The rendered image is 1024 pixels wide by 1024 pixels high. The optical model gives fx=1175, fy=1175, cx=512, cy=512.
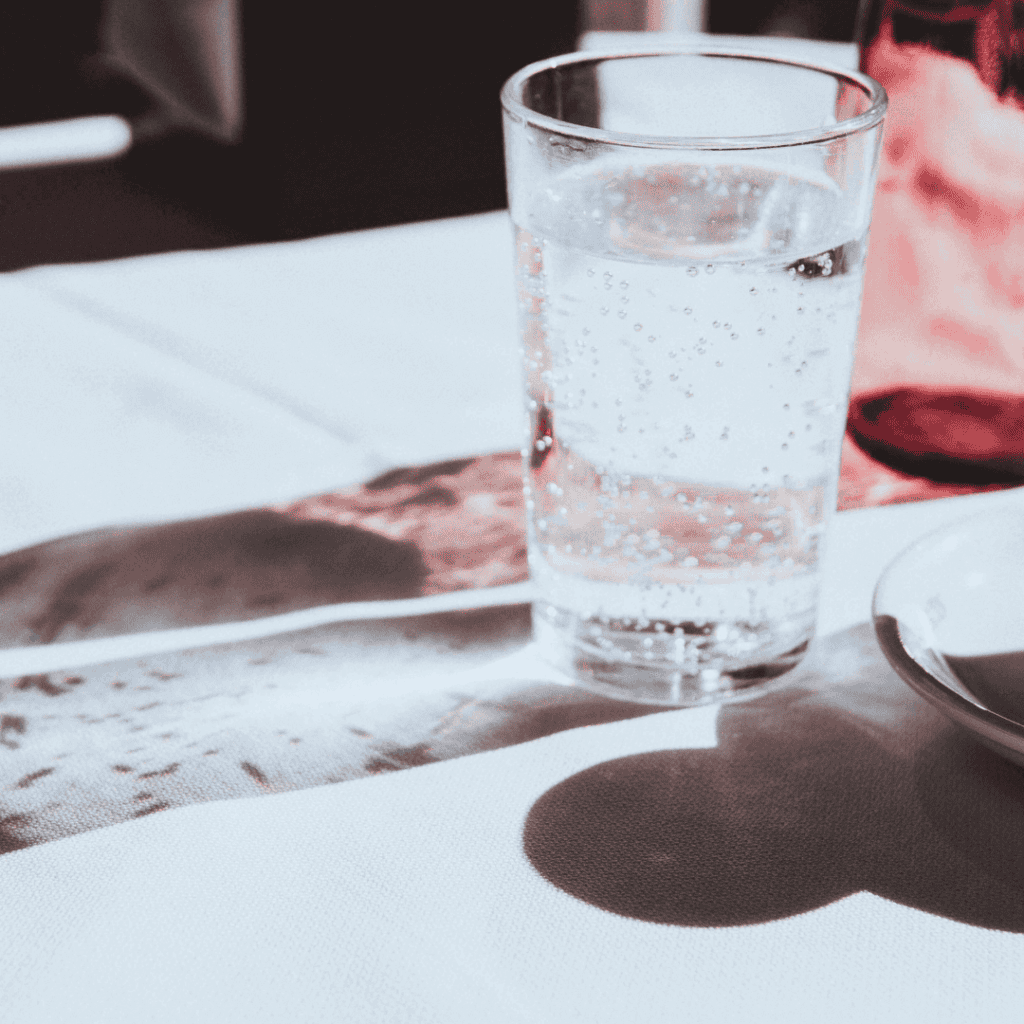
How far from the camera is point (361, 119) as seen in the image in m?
1.36

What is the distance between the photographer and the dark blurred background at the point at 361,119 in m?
1.29

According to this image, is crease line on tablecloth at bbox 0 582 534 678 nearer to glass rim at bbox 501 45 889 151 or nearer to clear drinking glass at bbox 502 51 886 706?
clear drinking glass at bbox 502 51 886 706

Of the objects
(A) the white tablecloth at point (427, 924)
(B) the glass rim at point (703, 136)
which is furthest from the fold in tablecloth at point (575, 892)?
(B) the glass rim at point (703, 136)

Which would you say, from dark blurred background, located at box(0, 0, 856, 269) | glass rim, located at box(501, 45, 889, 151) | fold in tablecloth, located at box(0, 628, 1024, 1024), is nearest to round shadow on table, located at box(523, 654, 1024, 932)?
fold in tablecloth, located at box(0, 628, 1024, 1024)

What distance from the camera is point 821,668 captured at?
0.33 m

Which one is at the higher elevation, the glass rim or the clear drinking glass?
the glass rim

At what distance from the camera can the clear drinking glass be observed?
0.94ft

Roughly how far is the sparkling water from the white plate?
0.10 feet

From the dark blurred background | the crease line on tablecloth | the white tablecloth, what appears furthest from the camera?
the dark blurred background

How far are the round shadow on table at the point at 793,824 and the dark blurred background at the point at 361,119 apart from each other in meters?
0.98

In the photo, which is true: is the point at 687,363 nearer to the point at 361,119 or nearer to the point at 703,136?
the point at 703,136

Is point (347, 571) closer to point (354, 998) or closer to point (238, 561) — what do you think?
point (238, 561)

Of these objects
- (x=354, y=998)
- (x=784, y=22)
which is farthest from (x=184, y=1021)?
(x=784, y=22)

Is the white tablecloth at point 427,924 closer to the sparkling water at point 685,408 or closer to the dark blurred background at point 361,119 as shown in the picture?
the sparkling water at point 685,408
